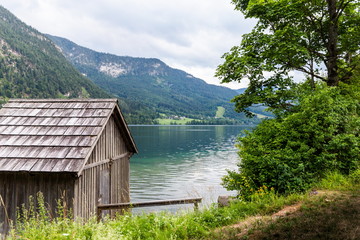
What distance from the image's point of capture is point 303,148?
11.2 m

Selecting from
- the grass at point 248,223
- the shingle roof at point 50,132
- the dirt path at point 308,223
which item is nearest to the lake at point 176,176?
the shingle roof at point 50,132

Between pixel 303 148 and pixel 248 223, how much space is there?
197 inches

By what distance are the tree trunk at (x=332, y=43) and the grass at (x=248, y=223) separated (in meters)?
8.52

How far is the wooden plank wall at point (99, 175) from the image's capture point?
11.9m

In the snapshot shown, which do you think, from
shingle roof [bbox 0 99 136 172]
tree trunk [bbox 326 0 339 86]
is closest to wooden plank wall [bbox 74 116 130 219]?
shingle roof [bbox 0 99 136 172]

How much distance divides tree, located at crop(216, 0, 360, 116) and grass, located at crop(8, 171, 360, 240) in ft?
21.7

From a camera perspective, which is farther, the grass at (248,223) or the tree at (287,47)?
the tree at (287,47)

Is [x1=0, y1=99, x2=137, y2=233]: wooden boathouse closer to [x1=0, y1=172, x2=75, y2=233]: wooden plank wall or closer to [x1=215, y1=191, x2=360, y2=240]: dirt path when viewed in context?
[x1=0, y1=172, x2=75, y2=233]: wooden plank wall

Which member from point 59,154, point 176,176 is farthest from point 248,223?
point 176,176

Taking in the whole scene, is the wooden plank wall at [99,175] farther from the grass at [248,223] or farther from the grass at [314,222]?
the grass at [314,222]

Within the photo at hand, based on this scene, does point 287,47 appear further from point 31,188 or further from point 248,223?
point 31,188

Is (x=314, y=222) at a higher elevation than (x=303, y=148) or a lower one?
lower

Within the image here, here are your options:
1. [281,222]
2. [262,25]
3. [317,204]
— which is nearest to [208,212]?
[281,222]

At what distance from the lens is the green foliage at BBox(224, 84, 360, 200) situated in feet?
35.0
